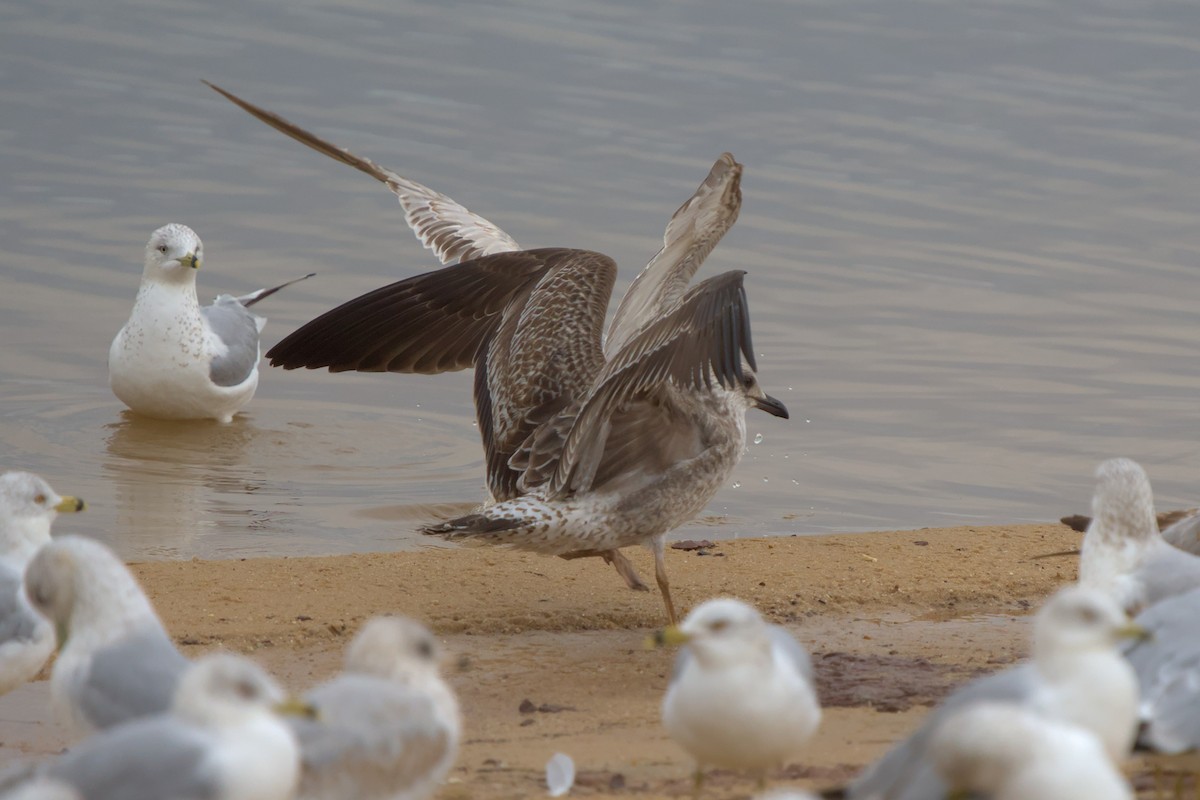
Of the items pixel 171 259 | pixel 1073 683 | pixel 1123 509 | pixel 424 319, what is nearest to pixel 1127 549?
pixel 1123 509

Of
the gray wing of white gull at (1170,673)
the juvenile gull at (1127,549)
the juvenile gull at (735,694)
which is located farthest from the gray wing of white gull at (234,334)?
the gray wing of white gull at (1170,673)

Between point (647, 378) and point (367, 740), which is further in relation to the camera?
point (647, 378)

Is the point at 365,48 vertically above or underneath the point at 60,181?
above

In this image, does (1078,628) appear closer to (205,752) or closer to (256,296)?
(205,752)

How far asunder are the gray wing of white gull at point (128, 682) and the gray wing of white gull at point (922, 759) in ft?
5.08

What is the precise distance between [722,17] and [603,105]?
18.7ft

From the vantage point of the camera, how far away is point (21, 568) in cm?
525

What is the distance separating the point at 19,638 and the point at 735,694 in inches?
83.8

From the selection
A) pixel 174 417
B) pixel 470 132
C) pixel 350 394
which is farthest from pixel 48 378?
pixel 470 132

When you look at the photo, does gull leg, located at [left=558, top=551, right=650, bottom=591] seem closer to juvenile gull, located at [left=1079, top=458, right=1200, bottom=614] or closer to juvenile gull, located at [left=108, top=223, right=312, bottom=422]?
juvenile gull, located at [left=1079, top=458, right=1200, bottom=614]

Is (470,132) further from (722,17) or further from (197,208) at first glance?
(722,17)

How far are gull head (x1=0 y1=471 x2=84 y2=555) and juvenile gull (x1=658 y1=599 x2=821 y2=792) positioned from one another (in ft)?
6.83

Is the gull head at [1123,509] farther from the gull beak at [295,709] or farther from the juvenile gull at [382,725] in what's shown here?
the gull beak at [295,709]

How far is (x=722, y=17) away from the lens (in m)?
23.2
